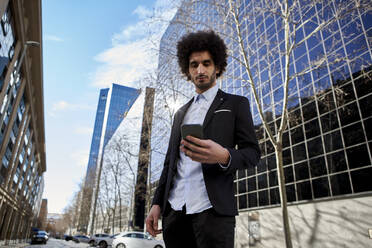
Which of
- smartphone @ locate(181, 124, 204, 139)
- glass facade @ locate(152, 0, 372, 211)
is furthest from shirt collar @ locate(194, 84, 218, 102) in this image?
glass facade @ locate(152, 0, 372, 211)

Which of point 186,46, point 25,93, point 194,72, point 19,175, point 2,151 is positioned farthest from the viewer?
point 19,175

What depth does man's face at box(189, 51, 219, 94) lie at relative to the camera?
212cm

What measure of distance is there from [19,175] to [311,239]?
38.0 meters

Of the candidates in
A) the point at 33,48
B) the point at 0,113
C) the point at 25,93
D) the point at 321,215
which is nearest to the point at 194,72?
the point at 321,215

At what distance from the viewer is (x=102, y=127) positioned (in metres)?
162

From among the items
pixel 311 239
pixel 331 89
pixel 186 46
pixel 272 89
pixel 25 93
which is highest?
pixel 25 93

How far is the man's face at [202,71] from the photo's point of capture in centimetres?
212

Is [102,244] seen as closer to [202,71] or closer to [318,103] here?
[318,103]

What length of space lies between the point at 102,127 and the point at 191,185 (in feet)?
551

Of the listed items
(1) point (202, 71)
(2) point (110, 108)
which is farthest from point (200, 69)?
(2) point (110, 108)

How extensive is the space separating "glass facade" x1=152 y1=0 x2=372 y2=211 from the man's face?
9.36 metres

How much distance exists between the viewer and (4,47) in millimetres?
18609

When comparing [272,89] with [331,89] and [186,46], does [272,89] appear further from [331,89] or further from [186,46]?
[186,46]

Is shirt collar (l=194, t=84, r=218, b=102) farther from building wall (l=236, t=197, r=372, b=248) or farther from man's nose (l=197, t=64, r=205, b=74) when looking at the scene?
building wall (l=236, t=197, r=372, b=248)
